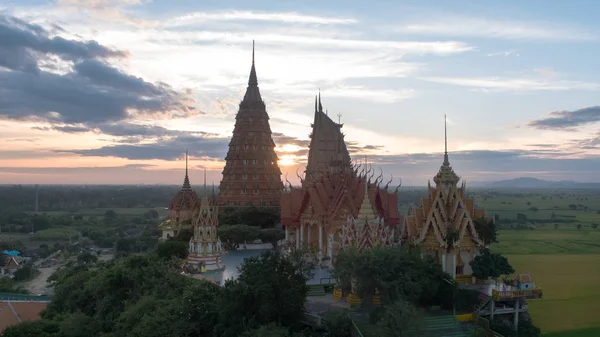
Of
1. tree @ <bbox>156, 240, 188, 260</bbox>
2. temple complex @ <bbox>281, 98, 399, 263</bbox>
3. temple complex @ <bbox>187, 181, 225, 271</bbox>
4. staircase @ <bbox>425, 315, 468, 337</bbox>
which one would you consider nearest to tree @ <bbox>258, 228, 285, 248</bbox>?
temple complex @ <bbox>281, 98, 399, 263</bbox>

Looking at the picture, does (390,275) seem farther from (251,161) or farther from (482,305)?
(251,161)

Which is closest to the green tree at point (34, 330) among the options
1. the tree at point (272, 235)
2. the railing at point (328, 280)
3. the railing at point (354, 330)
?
the railing at point (328, 280)

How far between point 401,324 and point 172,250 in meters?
18.7

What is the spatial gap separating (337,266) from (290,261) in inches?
88.2

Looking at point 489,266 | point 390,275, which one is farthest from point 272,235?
point 390,275

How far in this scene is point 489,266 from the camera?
22.2m

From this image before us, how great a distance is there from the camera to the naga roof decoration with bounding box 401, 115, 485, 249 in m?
23.4

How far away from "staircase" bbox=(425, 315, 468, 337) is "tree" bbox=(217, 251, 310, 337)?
4509mm

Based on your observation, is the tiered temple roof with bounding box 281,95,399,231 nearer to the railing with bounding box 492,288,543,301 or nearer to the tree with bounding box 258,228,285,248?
the tree with bounding box 258,228,285,248

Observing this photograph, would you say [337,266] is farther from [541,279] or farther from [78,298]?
[541,279]

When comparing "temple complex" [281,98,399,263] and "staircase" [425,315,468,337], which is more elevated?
"temple complex" [281,98,399,263]

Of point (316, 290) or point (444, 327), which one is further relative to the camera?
point (316, 290)

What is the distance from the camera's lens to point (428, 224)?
77.0 feet

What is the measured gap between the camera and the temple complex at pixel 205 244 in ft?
91.4
